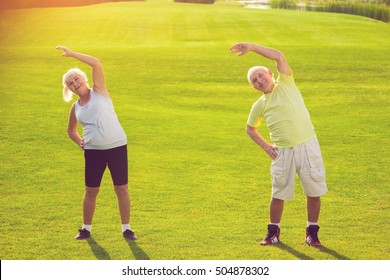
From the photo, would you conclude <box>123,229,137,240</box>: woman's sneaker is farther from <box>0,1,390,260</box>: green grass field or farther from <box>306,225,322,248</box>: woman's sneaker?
<box>306,225,322,248</box>: woman's sneaker

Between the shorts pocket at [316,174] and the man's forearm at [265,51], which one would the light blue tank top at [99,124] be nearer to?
the man's forearm at [265,51]

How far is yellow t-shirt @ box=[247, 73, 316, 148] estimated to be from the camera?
7141 millimetres

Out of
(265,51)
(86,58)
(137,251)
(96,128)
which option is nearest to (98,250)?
(137,251)

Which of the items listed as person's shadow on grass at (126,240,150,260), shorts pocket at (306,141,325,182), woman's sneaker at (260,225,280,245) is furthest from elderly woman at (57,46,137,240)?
shorts pocket at (306,141,325,182)

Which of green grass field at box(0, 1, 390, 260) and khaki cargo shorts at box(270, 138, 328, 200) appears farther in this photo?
green grass field at box(0, 1, 390, 260)

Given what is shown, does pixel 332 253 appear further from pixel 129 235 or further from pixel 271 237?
pixel 129 235

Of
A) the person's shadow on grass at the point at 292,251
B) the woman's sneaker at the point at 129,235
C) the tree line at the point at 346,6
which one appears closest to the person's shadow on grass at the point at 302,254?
the person's shadow on grass at the point at 292,251

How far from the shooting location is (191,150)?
1288cm

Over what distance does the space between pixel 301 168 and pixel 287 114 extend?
514 mm

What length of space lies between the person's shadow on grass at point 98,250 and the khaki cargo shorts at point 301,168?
1.70 metres

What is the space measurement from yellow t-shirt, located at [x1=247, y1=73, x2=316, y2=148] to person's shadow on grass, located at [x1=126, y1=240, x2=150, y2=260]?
63.8 inches

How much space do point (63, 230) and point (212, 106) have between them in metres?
10.1

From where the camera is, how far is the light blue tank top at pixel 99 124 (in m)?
7.36

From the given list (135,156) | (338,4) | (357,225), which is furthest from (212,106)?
(338,4)
